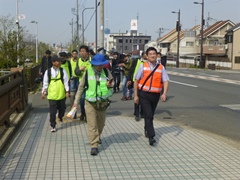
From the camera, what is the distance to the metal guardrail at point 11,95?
21.8 ft

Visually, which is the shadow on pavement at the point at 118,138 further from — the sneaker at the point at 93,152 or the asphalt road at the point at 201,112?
the asphalt road at the point at 201,112

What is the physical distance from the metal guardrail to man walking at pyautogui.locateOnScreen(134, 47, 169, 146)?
247 centimetres

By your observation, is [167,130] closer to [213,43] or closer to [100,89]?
[100,89]

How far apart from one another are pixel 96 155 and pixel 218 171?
6.22 feet

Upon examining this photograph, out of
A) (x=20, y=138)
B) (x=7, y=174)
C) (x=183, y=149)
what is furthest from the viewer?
(x=20, y=138)

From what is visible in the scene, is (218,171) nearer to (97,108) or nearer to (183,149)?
(183,149)

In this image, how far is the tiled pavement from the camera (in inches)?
193

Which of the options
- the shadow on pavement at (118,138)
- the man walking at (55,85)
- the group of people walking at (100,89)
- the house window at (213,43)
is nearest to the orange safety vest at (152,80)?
the group of people walking at (100,89)

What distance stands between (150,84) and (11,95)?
320cm

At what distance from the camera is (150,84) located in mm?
6254

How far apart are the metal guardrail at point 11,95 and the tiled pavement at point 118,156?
1.66 feet

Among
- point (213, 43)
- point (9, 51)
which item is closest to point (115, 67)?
point (9, 51)

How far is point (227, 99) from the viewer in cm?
1326

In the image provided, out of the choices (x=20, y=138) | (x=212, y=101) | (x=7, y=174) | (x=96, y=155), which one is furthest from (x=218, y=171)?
(x=212, y=101)
